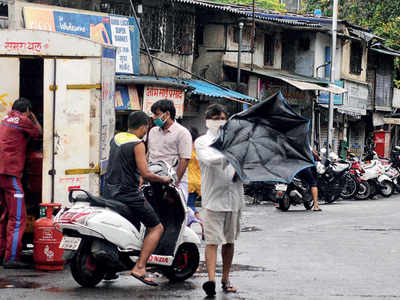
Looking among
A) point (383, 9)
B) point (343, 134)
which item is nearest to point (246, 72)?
point (343, 134)

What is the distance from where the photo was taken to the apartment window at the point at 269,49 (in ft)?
95.3

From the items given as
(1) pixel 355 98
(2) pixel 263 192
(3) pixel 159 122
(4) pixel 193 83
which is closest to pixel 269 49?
(4) pixel 193 83

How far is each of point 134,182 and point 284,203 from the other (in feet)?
33.3

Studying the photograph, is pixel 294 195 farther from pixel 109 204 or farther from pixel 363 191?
pixel 109 204

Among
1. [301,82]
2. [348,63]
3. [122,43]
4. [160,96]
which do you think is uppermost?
[348,63]

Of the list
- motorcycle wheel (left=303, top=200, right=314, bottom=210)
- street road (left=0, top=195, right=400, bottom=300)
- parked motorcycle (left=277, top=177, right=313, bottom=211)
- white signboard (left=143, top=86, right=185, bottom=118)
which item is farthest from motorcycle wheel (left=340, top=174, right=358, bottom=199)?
street road (left=0, top=195, right=400, bottom=300)

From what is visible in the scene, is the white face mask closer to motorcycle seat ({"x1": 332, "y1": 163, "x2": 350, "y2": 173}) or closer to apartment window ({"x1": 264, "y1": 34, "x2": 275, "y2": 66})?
motorcycle seat ({"x1": 332, "y1": 163, "x2": 350, "y2": 173})

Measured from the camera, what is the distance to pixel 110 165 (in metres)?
7.48

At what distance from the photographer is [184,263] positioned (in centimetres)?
791

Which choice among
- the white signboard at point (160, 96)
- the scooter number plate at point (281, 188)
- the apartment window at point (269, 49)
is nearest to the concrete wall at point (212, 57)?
the apartment window at point (269, 49)

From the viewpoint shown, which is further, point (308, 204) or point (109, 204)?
point (308, 204)

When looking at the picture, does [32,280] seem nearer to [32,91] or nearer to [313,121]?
[32,91]

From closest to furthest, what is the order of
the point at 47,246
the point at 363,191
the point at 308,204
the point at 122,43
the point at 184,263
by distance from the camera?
1. the point at 184,263
2. the point at 47,246
3. the point at 308,204
4. the point at 122,43
5. the point at 363,191

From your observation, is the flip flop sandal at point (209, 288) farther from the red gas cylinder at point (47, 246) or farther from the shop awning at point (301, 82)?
the shop awning at point (301, 82)
